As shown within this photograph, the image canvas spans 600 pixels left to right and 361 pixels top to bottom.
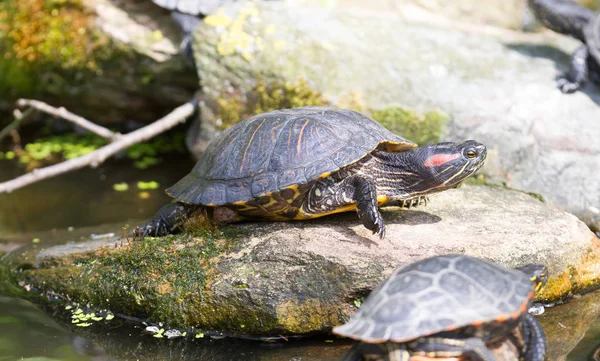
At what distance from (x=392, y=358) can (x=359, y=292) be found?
2.93 feet

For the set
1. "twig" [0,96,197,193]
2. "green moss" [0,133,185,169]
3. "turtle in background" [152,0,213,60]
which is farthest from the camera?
"green moss" [0,133,185,169]

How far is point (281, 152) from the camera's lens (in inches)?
158

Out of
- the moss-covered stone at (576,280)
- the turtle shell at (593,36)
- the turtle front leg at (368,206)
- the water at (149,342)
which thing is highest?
the turtle shell at (593,36)

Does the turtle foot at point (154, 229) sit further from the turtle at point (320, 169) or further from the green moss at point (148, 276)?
the turtle at point (320, 169)

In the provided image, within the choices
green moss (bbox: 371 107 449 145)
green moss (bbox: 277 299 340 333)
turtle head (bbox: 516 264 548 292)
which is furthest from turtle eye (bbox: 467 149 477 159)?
green moss (bbox: 371 107 449 145)

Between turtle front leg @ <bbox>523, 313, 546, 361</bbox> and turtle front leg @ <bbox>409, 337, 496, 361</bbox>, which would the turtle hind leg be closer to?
turtle front leg @ <bbox>409, 337, 496, 361</bbox>

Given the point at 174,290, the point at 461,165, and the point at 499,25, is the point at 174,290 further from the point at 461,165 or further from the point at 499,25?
the point at 499,25

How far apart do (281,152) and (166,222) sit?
1243 mm

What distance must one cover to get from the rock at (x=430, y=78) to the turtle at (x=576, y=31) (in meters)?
0.17

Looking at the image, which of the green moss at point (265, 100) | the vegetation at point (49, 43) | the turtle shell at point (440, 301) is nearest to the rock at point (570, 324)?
the turtle shell at point (440, 301)

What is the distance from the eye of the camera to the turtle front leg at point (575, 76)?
6.26 metres

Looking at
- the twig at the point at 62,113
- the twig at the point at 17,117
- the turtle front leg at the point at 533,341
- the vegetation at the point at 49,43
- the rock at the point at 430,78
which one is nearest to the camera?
the turtle front leg at the point at 533,341

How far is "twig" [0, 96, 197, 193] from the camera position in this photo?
5.48 m

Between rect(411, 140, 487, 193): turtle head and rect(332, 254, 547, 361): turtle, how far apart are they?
113 centimetres
